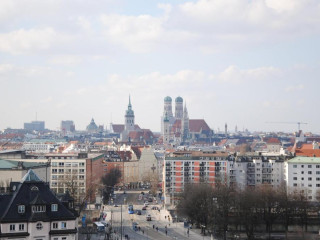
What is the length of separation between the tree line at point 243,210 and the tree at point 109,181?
23355mm

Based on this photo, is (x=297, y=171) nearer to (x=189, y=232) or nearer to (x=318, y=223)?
(x=318, y=223)

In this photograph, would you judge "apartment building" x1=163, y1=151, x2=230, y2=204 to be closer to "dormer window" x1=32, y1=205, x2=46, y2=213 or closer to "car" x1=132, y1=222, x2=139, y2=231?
"car" x1=132, y1=222, x2=139, y2=231

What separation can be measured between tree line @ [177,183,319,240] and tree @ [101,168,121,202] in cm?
2336

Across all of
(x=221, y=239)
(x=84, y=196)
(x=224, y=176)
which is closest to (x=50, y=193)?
(x=221, y=239)

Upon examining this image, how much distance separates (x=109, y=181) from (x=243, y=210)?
150 feet

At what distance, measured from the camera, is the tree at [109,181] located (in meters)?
103

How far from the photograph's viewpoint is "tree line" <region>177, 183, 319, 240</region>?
71000 mm

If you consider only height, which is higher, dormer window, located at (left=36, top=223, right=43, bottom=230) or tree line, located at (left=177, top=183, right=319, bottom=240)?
dormer window, located at (left=36, top=223, right=43, bottom=230)

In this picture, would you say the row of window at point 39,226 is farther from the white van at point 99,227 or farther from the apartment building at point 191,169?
the apartment building at point 191,169

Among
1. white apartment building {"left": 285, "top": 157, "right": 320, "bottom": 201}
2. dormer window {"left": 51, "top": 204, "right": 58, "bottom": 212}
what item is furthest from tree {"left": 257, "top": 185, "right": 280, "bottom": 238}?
dormer window {"left": 51, "top": 204, "right": 58, "bottom": 212}

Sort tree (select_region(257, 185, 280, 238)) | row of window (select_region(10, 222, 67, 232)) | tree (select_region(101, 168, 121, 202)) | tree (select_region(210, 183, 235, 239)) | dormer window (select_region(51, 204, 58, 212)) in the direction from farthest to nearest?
tree (select_region(101, 168, 121, 202)), tree (select_region(257, 185, 280, 238)), tree (select_region(210, 183, 235, 239)), dormer window (select_region(51, 204, 58, 212)), row of window (select_region(10, 222, 67, 232))

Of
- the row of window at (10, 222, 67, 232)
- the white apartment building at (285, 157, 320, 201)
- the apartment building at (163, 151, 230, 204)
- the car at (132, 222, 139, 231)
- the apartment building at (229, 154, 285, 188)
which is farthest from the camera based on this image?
the apartment building at (229, 154, 285, 188)

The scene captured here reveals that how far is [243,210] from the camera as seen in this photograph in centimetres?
7288

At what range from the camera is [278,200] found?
255 ft
